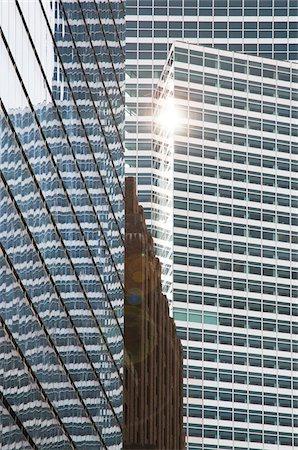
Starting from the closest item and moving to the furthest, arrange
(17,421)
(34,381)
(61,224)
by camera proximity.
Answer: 1. (17,421)
2. (34,381)
3. (61,224)

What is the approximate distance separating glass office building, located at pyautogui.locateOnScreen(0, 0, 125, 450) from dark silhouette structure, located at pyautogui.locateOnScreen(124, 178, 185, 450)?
175 ft

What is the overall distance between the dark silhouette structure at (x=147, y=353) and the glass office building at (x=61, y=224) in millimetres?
53302

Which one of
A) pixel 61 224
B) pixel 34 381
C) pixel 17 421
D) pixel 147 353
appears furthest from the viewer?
pixel 147 353

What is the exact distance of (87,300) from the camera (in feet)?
257

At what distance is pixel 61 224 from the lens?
230ft

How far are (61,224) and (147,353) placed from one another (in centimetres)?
9312

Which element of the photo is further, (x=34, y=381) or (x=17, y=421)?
(x=34, y=381)

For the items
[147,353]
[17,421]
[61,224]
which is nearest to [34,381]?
[17,421]

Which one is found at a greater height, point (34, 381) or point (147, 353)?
point (147, 353)

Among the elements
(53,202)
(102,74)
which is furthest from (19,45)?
(102,74)

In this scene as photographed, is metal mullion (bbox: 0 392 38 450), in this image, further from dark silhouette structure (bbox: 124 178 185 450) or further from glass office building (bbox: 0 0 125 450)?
dark silhouette structure (bbox: 124 178 185 450)

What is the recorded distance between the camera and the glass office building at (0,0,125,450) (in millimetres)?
56344

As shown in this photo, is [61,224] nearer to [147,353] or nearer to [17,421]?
[17,421]

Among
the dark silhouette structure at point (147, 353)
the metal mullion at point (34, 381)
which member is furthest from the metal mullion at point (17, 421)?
the dark silhouette structure at point (147, 353)
